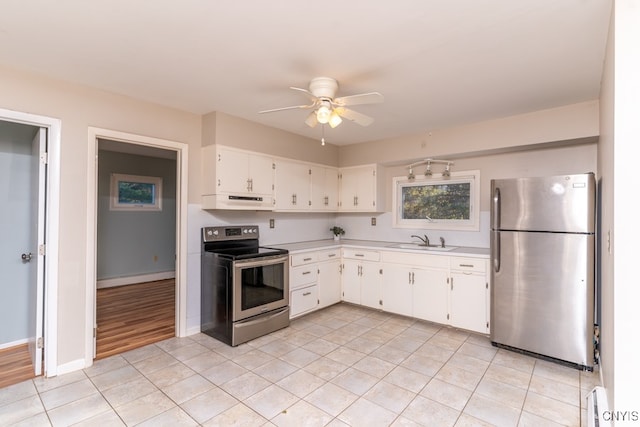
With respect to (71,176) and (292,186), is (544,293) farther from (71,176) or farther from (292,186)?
(71,176)

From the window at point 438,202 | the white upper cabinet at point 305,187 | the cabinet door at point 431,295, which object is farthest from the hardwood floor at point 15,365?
the window at point 438,202

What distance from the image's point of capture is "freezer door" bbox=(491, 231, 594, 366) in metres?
2.69

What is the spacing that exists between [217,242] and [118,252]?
9.84 ft

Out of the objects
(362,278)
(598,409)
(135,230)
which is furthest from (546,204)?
(135,230)

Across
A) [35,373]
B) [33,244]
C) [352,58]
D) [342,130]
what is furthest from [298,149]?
[35,373]

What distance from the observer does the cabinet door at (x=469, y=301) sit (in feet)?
11.1

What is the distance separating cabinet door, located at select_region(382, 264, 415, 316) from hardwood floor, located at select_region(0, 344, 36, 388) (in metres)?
3.54

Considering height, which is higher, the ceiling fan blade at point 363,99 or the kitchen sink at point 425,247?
the ceiling fan blade at point 363,99

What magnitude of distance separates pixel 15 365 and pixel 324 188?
12.4 ft

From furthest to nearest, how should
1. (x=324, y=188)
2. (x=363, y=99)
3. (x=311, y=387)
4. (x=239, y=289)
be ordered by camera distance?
1. (x=324, y=188)
2. (x=239, y=289)
3. (x=311, y=387)
4. (x=363, y=99)

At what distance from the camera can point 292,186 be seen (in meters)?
4.26

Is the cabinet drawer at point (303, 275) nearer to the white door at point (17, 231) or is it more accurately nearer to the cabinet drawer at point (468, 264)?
the cabinet drawer at point (468, 264)

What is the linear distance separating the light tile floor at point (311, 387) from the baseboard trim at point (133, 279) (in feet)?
9.49

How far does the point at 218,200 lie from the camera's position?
3379mm
